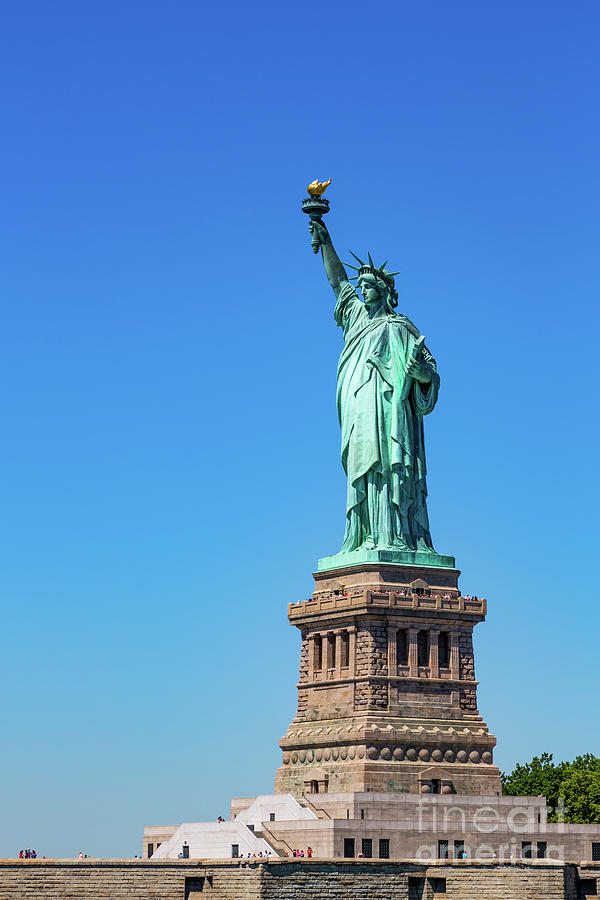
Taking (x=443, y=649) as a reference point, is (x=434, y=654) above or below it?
below

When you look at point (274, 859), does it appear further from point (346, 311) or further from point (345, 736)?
point (346, 311)

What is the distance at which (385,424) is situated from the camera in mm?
82625

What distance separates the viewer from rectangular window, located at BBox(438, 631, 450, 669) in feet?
263

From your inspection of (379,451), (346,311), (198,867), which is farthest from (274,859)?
(346,311)

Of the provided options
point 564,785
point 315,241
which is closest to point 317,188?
point 315,241

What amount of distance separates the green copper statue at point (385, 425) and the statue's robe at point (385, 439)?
1.6 inches

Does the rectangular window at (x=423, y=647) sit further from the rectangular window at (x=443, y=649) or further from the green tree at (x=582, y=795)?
the green tree at (x=582, y=795)

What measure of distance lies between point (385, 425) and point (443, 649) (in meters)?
9.73

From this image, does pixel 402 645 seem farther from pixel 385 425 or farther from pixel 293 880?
pixel 293 880

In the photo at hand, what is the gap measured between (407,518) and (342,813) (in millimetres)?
14299

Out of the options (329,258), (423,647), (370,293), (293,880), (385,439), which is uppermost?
(329,258)

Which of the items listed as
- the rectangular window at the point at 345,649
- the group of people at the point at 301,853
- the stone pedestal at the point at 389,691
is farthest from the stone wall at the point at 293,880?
the rectangular window at the point at 345,649

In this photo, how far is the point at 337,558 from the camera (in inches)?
3228

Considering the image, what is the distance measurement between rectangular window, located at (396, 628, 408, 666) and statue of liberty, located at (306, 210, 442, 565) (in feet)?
10.6
